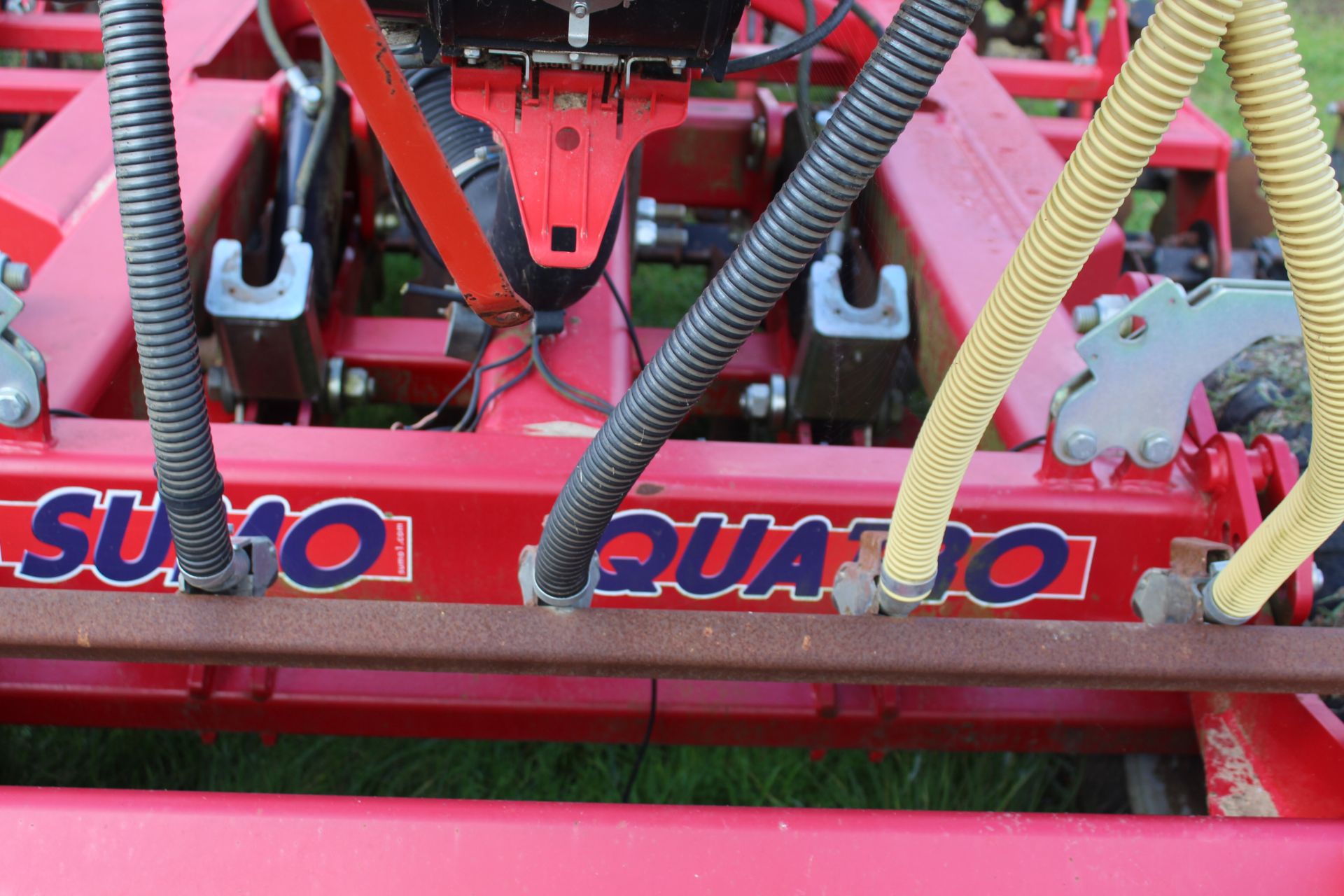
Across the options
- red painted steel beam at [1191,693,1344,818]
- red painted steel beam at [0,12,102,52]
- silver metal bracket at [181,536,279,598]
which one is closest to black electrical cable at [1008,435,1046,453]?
red painted steel beam at [1191,693,1344,818]

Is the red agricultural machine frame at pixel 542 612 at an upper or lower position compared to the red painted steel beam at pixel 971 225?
lower

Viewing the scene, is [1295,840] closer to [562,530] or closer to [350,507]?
[562,530]

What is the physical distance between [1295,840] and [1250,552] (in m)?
0.27

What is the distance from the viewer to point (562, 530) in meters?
0.97

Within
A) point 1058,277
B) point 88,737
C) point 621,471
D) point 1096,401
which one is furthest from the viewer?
point 88,737

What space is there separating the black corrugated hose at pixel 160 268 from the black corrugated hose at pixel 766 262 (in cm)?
29

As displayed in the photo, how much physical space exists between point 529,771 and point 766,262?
53.4 inches

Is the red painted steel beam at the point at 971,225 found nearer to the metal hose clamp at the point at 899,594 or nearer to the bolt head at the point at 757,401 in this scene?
the bolt head at the point at 757,401

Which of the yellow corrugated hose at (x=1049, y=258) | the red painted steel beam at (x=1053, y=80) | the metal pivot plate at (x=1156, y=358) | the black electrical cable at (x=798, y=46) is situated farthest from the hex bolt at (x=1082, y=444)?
the red painted steel beam at (x=1053, y=80)

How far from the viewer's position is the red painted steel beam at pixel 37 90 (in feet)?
7.75

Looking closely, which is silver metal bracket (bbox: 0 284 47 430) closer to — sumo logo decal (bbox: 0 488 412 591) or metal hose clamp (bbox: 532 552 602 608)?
sumo logo decal (bbox: 0 488 412 591)

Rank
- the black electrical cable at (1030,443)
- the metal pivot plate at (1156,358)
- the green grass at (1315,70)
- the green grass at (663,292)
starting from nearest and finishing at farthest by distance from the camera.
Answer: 1. the metal pivot plate at (1156,358)
2. the black electrical cable at (1030,443)
3. the green grass at (663,292)
4. the green grass at (1315,70)

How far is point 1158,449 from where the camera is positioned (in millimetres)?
1274

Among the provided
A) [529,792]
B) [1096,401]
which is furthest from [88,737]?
[1096,401]
